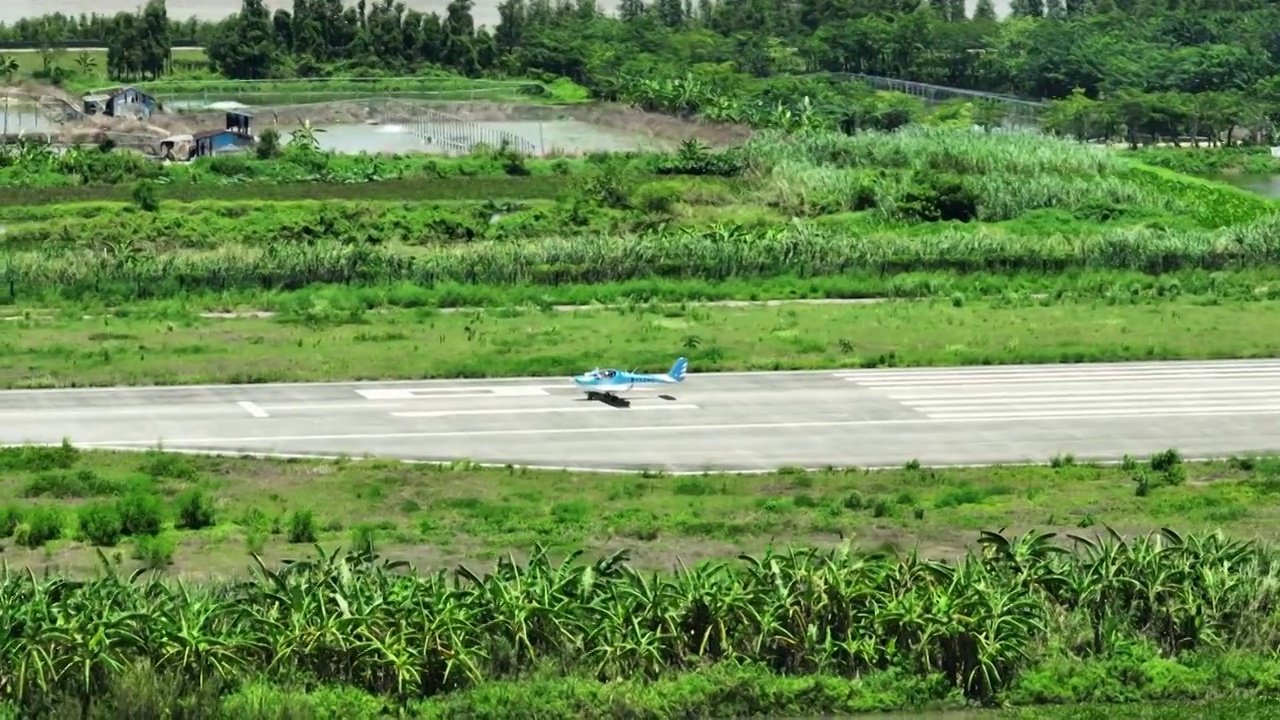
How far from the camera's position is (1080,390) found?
2500 inches

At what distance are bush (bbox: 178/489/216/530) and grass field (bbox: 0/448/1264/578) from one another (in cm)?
16

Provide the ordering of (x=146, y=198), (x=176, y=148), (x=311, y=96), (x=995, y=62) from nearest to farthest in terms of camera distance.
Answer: (x=146, y=198)
(x=176, y=148)
(x=311, y=96)
(x=995, y=62)

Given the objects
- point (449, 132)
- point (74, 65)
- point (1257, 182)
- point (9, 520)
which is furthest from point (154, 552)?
point (74, 65)

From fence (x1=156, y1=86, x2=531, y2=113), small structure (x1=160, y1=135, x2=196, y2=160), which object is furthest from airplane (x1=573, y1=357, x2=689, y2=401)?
fence (x1=156, y1=86, x2=531, y2=113)

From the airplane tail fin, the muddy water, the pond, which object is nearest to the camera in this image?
the airplane tail fin

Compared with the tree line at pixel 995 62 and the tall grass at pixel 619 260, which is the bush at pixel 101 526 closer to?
the tall grass at pixel 619 260

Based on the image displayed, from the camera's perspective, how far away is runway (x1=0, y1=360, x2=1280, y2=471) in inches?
2149

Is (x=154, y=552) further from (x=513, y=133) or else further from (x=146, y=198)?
(x=513, y=133)

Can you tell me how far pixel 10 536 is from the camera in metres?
44.7

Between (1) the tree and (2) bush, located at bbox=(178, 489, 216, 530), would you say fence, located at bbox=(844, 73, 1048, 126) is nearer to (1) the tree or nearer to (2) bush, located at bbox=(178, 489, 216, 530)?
(1) the tree

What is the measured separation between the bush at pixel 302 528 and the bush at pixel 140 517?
293cm

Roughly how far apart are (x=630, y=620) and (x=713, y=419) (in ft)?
73.1

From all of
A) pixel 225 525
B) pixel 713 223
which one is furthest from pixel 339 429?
pixel 713 223

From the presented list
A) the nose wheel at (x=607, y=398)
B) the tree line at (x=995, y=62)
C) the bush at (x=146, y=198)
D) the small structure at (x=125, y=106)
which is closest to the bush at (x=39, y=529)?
the nose wheel at (x=607, y=398)
